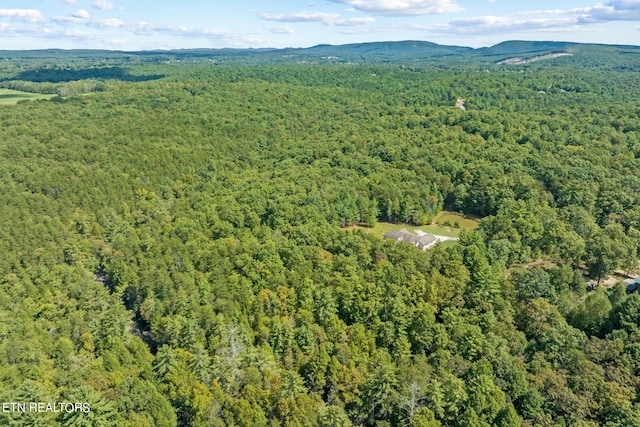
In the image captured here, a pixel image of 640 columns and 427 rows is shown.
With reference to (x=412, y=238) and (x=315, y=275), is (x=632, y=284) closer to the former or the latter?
(x=412, y=238)

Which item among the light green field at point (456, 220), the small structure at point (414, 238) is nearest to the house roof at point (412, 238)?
the small structure at point (414, 238)

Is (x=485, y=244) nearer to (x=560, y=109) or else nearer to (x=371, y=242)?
(x=371, y=242)

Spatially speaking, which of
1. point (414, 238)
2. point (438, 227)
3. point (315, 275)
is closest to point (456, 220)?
point (438, 227)

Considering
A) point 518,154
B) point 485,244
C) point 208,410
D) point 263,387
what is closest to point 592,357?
point 485,244

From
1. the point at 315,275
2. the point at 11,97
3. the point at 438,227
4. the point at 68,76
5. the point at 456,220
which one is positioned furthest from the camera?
the point at 68,76

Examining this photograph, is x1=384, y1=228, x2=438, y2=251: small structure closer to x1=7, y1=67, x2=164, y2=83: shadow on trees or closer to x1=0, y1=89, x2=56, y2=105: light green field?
x1=0, y1=89, x2=56, y2=105: light green field

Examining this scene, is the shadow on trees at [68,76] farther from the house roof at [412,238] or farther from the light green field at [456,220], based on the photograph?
the house roof at [412,238]

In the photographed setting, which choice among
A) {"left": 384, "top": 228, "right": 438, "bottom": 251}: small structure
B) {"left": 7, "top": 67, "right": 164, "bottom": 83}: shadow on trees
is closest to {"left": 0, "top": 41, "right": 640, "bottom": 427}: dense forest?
{"left": 384, "top": 228, "right": 438, "bottom": 251}: small structure
